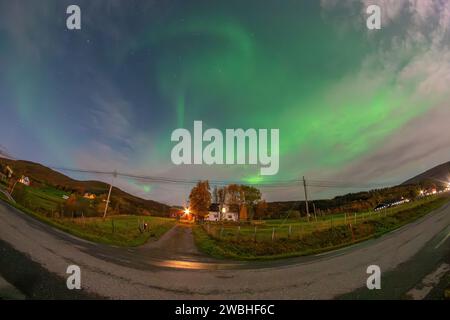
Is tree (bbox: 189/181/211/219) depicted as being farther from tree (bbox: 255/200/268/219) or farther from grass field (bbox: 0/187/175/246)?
grass field (bbox: 0/187/175/246)

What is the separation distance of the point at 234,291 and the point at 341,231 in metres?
16.3

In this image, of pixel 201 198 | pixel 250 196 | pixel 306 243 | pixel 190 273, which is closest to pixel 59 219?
pixel 190 273

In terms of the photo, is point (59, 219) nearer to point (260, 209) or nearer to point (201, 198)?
point (201, 198)

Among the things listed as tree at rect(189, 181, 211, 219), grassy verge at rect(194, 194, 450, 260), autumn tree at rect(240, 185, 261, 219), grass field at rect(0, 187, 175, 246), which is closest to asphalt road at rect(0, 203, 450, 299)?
grass field at rect(0, 187, 175, 246)

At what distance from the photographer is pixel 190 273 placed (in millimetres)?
9734

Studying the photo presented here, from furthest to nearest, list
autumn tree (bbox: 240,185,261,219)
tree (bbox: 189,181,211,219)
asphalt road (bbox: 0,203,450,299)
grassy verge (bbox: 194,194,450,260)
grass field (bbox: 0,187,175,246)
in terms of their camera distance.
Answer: autumn tree (bbox: 240,185,261,219) < tree (bbox: 189,181,211,219) < grassy verge (bbox: 194,194,450,260) < grass field (bbox: 0,187,175,246) < asphalt road (bbox: 0,203,450,299)

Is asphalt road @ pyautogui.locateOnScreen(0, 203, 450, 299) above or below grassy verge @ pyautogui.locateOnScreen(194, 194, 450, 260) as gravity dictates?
above

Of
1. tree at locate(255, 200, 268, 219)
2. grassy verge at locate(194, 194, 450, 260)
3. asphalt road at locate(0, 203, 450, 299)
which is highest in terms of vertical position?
asphalt road at locate(0, 203, 450, 299)

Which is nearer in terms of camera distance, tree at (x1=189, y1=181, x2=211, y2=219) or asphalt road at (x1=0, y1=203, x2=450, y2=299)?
asphalt road at (x1=0, y1=203, x2=450, y2=299)

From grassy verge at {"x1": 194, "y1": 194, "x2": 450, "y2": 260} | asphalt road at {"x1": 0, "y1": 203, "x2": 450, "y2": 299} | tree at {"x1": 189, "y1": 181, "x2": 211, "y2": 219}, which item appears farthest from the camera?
tree at {"x1": 189, "y1": 181, "x2": 211, "y2": 219}

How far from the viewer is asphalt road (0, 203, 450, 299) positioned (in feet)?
24.5

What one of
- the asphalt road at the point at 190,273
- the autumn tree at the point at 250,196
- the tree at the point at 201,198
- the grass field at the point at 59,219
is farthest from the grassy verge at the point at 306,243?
the autumn tree at the point at 250,196

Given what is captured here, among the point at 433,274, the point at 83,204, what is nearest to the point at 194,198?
the point at 83,204

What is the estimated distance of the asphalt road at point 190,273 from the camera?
7.48 meters
